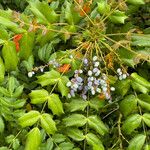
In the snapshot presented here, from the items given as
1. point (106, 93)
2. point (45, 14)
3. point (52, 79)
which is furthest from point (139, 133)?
point (45, 14)

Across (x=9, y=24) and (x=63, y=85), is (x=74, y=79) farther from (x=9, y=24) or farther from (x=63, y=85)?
(x=9, y=24)

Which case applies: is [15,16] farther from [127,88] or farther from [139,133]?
[139,133]

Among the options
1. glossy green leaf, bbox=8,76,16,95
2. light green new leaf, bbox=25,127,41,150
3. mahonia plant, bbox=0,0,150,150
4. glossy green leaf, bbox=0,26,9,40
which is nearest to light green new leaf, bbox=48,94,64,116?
mahonia plant, bbox=0,0,150,150

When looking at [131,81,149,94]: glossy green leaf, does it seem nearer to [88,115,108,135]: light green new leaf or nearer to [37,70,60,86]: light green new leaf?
[88,115,108,135]: light green new leaf

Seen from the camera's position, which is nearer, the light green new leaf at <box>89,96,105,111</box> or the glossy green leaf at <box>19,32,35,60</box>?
the glossy green leaf at <box>19,32,35,60</box>

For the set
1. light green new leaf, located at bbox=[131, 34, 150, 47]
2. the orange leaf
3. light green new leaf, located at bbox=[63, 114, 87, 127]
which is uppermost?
light green new leaf, located at bbox=[131, 34, 150, 47]

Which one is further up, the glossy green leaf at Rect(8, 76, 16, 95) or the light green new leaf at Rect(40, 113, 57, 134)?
the glossy green leaf at Rect(8, 76, 16, 95)

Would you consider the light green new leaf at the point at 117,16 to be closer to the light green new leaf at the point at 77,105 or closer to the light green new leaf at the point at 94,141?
the light green new leaf at the point at 77,105
